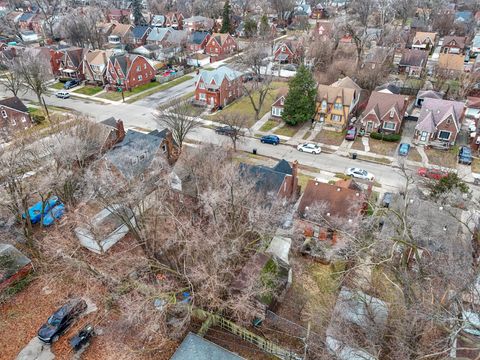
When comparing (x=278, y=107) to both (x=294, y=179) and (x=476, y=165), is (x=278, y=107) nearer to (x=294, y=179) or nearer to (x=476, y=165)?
(x=294, y=179)

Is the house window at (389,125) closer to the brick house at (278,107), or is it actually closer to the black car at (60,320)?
the brick house at (278,107)

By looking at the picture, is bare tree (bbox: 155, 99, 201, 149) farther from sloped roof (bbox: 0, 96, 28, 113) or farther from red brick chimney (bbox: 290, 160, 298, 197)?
sloped roof (bbox: 0, 96, 28, 113)

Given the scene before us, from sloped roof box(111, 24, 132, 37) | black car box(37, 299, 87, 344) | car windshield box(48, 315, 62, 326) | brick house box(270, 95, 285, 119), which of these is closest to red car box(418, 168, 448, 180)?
brick house box(270, 95, 285, 119)

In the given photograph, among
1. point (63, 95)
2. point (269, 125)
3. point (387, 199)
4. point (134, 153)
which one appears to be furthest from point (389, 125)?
point (63, 95)

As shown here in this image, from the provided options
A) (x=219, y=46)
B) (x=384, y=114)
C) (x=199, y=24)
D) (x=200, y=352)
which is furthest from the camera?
(x=199, y=24)

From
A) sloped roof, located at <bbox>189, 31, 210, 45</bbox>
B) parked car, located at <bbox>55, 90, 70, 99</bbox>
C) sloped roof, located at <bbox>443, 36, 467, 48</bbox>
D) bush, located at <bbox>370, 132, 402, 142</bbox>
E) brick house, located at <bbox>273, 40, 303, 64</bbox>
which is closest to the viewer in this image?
bush, located at <bbox>370, 132, 402, 142</bbox>

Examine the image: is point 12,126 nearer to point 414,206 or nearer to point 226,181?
point 226,181
